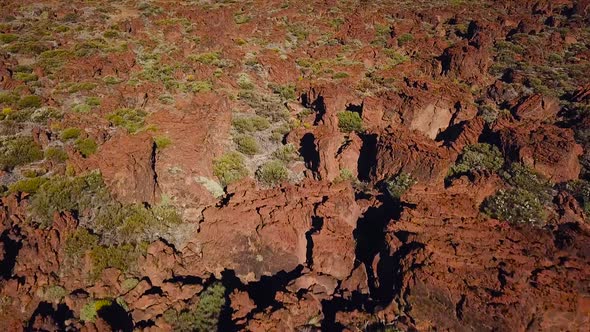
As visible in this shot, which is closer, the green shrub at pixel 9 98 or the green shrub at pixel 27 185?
the green shrub at pixel 27 185

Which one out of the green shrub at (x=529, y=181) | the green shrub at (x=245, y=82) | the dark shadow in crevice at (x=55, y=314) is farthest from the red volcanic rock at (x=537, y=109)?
the dark shadow in crevice at (x=55, y=314)

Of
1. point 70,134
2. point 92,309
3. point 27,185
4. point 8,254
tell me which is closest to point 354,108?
point 70,134

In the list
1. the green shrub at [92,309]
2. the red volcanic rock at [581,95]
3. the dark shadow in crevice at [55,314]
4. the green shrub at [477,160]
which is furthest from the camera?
the red volcanic rock at [581,95]

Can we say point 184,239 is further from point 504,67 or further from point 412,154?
point 504,67

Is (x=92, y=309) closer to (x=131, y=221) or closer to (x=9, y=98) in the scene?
(x=131, y=221)

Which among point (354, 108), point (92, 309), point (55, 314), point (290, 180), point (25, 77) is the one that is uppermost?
point (25, 77)

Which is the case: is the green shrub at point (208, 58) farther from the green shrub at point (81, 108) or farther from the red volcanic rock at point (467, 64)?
the red volcanic rock at point (467, 64)
